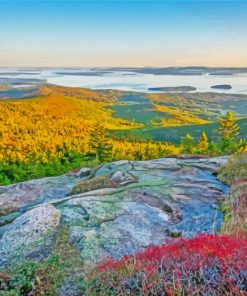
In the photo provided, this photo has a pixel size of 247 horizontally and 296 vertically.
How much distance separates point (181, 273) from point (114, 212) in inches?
161

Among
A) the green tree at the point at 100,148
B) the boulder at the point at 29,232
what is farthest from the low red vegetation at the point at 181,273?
the green tree at the point at 100,148

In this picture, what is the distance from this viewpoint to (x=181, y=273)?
4883 mm

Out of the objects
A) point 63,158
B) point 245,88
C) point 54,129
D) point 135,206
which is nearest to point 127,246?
point 135,206

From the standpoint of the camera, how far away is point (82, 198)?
380 inches

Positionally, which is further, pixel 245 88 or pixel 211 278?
pixel 245 88

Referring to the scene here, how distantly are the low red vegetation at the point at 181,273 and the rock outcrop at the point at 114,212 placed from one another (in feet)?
5.16

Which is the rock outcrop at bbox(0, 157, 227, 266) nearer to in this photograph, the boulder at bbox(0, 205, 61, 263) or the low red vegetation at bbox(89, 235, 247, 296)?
the boulder at bbox(0, 205, 61, 263)

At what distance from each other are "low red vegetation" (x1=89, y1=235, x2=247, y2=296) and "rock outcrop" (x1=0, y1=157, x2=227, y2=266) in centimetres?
157

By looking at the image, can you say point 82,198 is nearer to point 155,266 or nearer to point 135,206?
point 135,206

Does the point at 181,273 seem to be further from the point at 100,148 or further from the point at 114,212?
the point at 100,148

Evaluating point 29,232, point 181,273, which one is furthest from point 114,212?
point 181,273

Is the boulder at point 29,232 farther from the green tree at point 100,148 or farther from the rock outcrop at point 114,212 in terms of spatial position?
the green tree at point 100,148

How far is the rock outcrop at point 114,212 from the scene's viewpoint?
7.52 metres

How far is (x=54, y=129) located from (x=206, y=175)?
610ft
